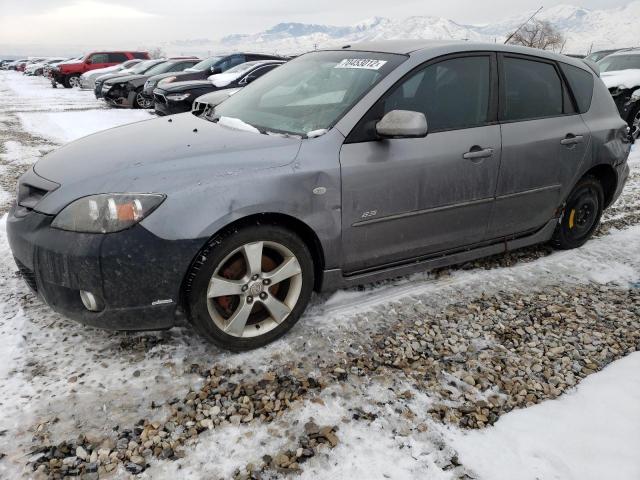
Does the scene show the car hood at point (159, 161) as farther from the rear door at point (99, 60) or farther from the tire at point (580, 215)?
the rear door at point (99, 60)

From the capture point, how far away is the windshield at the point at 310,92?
286 centimetres

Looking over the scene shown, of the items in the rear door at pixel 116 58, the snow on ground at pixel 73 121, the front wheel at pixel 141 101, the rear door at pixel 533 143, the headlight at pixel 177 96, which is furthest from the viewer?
the rear door at pixel 116 58

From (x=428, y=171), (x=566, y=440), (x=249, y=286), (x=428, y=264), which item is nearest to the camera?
(x=566, y=440)

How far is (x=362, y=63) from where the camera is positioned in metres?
3.11

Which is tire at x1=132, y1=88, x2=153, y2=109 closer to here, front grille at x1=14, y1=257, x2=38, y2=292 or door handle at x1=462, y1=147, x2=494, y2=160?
front grille at x1=14, y1=257, x2=38, y2=292

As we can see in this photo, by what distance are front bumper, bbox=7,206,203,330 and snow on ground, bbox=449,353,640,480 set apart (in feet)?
4.88

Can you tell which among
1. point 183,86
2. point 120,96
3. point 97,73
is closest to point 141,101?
point 120,96

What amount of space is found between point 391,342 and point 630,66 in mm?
10573

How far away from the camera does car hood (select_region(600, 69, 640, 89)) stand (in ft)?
29.6

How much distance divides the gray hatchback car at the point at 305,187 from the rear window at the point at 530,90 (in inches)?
0.5

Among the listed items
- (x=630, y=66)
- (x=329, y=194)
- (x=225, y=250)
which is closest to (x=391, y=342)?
(x=329, y=194)

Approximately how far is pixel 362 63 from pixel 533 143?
1.37 meters

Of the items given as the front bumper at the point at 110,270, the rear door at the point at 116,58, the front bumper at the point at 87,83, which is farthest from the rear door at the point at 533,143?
the rear door at the point at 116,58

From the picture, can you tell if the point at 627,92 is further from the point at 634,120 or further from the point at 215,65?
the point at 215,65
